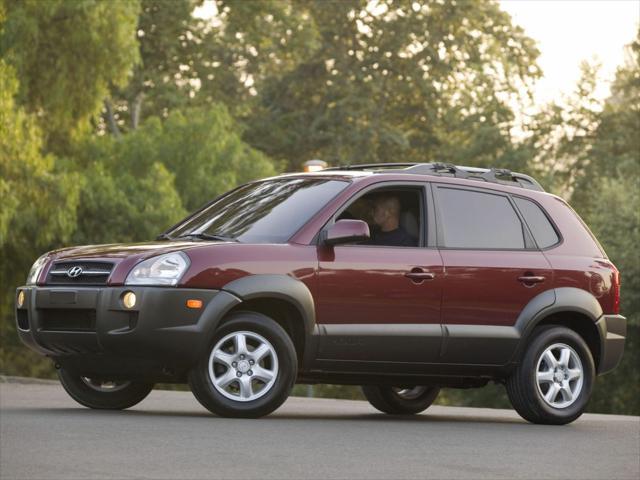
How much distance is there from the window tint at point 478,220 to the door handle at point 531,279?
293mm

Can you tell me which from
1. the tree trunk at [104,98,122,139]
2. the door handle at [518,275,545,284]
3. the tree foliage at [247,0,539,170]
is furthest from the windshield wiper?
the tree foliage at [247,0,539,170]

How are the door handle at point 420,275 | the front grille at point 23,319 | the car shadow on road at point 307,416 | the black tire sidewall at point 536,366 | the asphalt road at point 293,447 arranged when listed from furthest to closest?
the black tire sidewall at point 536,366
the door handle at point 420,275
the car shadow on road at point 307,416
the front grille at point 23,319
the asphalt road at point 293,447

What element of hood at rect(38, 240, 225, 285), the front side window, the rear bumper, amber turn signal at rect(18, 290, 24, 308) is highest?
the front side window

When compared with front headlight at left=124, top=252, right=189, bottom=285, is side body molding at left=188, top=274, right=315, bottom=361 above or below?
below

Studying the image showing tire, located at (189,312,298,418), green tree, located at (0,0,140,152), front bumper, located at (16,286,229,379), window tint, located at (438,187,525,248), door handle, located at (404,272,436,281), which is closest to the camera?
front bumper, located at (16,286,229,379)

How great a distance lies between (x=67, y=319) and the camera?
11.4 meters

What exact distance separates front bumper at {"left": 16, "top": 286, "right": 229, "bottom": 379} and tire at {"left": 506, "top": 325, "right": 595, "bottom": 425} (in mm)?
2761

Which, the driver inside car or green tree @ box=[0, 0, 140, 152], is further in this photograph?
green tree @ box=[0, 0, 140, 152]

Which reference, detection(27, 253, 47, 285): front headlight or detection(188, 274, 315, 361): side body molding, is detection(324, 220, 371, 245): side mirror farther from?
detection(27, 253, 47, 285): front headlight

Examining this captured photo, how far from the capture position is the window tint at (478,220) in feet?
41.3

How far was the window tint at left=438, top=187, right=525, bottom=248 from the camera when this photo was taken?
12.6m

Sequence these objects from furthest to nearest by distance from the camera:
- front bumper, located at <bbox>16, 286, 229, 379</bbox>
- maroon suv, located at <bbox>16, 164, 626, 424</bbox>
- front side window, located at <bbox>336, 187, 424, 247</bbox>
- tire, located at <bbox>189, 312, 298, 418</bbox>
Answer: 1. front side window, located at <bbox>336, 187, 424, 247</bbox>
2. tire, located at <bbox>189, 312, 298, 418</bbox>
3. maroon suv, located at <bbox>16, 164, 626, 424</bbox>
4. front bumper, located at <bbox>16, 286, 229, 379</bbox>

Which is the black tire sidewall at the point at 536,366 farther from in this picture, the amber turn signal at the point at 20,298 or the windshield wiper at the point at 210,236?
the amber turn signal at the point at 20,298

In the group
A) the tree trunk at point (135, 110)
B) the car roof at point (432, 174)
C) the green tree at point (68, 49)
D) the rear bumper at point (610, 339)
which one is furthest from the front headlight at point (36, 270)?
the tree trunk at point (135, 110)
